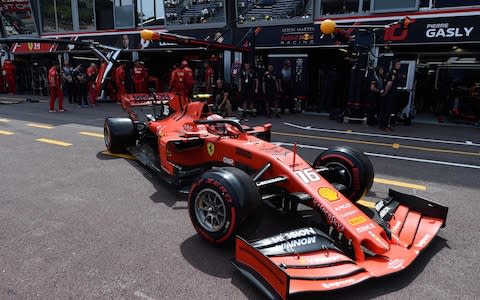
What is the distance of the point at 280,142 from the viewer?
28.2 feet

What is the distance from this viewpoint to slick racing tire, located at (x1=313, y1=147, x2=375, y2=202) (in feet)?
13.7

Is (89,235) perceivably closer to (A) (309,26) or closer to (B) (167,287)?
(B) (167,287)

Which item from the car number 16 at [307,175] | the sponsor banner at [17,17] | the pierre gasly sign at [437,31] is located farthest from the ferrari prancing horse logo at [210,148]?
the sponsor banner at [17,17]

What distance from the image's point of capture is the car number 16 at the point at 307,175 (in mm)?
3585

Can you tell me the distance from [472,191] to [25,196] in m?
6.12

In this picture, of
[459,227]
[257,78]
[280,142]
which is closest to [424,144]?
[280,142]

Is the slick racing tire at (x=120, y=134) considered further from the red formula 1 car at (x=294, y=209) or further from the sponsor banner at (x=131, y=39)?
the sponsor banner at (x=131, y=39)

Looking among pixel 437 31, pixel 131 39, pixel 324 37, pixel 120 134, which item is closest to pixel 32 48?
pixel 131 39

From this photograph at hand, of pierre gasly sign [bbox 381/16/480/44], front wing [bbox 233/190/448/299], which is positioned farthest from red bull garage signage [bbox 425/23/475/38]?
front wing [bbox 233/190/448/299]

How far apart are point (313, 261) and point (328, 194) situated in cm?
79

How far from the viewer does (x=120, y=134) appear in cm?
681

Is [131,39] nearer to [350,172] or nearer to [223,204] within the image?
[350,172]

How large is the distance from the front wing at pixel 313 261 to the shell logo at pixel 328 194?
36cm

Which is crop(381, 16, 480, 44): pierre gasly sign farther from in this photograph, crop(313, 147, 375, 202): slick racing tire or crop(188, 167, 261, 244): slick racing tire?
crop(188, 167, 261, 244): slick racing tire
